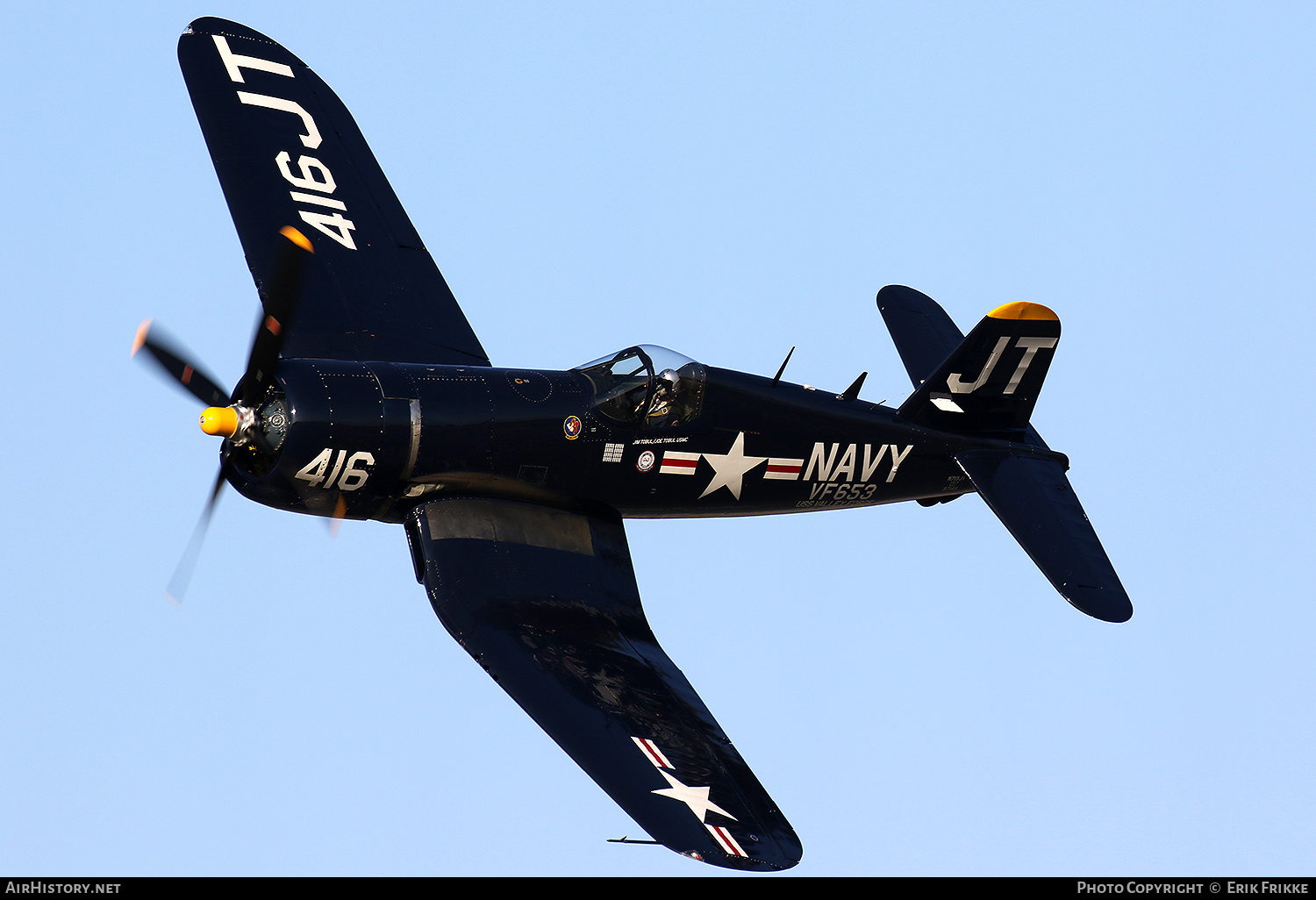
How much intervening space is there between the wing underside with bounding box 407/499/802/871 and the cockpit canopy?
1187 millimetres

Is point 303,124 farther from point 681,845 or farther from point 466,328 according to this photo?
point 681,845

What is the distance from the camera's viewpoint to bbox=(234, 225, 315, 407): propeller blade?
47.8ft

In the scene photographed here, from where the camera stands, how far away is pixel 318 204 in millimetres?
17859

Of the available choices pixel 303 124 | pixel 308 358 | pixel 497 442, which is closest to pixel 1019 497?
pixel 497 442

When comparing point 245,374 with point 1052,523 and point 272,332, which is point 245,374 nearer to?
point 272,332

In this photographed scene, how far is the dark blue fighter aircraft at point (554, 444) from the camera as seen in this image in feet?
46.2

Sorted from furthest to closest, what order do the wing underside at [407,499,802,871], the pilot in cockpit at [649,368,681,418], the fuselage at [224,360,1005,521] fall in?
the pilot in cockpit at [649,368,681,418], the fuselage at [224,360,1005,521], the wing underside at [407,499,802,871]

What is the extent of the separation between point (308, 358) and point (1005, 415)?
7.53 metres

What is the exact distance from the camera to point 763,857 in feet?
41.3

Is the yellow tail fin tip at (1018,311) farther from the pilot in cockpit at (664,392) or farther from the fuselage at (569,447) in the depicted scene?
the pilot in cockpit at (664,392)

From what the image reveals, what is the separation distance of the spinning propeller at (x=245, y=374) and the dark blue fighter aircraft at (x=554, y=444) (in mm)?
25

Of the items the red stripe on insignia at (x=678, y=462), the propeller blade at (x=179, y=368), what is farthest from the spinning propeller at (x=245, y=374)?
the red stripe on insignia at (x=678, y=462)

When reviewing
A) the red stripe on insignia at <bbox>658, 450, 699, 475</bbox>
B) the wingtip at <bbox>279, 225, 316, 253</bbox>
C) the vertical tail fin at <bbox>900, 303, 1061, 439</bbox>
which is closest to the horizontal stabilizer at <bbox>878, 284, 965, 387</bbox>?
the vertical tail fin at <bbox>900, 303, 1061, 439</bbox>

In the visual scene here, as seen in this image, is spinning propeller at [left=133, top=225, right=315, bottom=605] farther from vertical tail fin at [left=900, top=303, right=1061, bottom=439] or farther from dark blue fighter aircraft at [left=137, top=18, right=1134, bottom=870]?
vertical tail fin at [left=900, top=303, right=1061, bottom=439]
